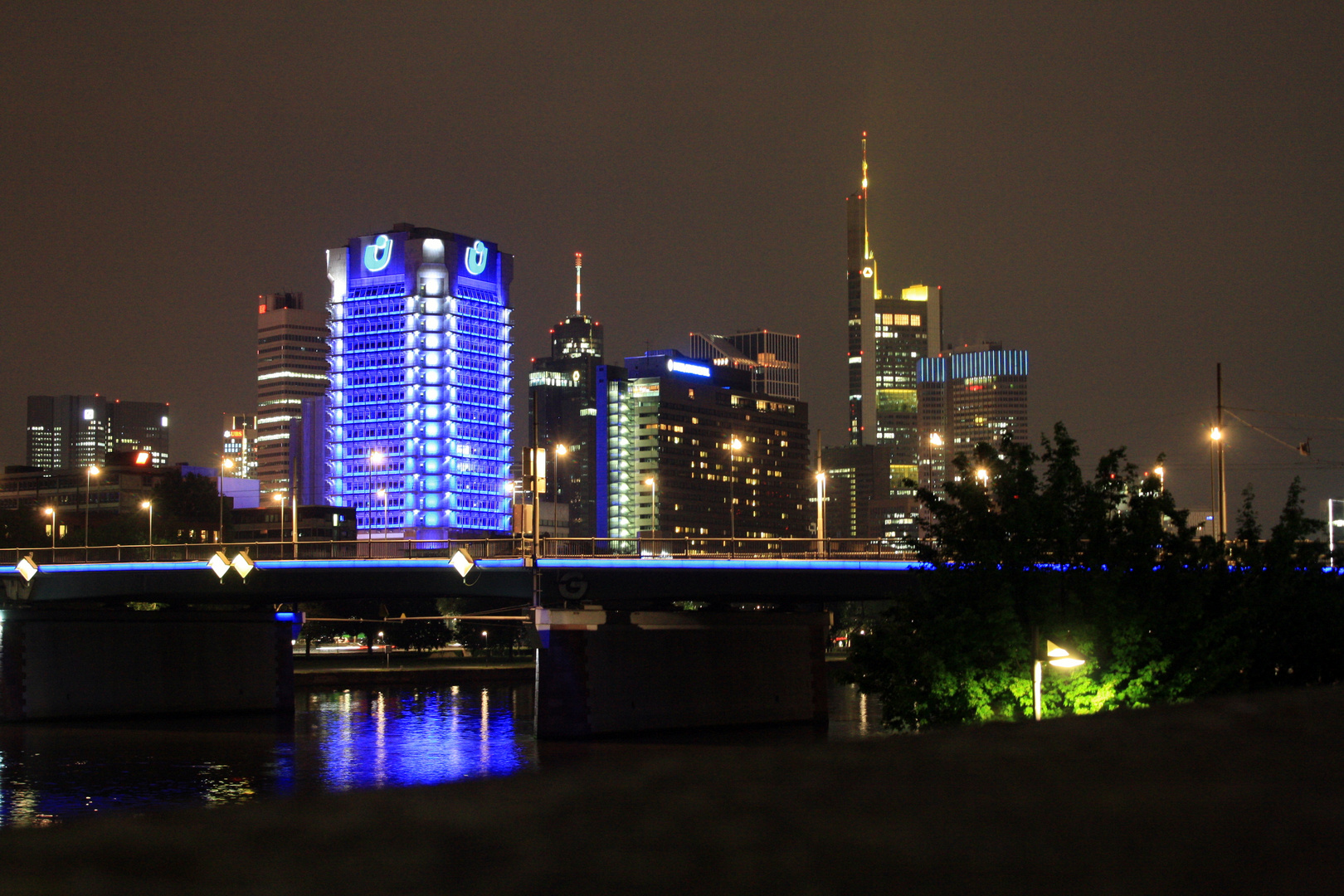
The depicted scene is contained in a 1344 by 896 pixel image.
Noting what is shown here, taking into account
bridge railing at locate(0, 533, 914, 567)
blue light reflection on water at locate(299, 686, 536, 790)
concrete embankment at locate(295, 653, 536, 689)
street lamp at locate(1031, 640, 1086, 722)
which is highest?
bridge railing at locate(0, 533, 914, 567)

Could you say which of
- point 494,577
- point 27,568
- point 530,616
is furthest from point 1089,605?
point 27,568

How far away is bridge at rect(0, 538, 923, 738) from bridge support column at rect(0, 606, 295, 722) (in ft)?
0.35

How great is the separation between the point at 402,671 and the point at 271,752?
62.7 metres

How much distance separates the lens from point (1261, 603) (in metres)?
48.2

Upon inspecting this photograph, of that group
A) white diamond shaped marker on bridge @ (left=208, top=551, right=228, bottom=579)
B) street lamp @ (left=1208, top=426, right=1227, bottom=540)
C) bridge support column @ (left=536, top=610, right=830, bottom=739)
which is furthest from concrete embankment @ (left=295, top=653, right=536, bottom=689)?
street lamp @ (left=1208, top=426, right=1227, bottom=540)

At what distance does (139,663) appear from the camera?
93.3m

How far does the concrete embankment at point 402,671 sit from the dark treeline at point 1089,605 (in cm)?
7192

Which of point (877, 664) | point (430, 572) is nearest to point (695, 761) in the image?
point (877, 664)

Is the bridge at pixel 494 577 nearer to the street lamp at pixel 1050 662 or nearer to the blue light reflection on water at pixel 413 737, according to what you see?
the blue light reflection on water at pixel 413 737

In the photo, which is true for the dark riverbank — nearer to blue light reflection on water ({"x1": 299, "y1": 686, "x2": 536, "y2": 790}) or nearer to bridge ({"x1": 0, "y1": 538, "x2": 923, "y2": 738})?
blue light reflection on water ({"x1": 299, "y1": 686, "x2": 536, "y2": 790})

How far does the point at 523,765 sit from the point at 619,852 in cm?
5939

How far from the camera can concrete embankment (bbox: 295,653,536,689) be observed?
127 m

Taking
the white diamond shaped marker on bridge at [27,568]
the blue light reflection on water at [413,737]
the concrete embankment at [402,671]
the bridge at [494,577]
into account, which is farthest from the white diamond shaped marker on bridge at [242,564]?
the concrete embankment at [402,671]

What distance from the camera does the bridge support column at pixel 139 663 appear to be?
87.2 meters
